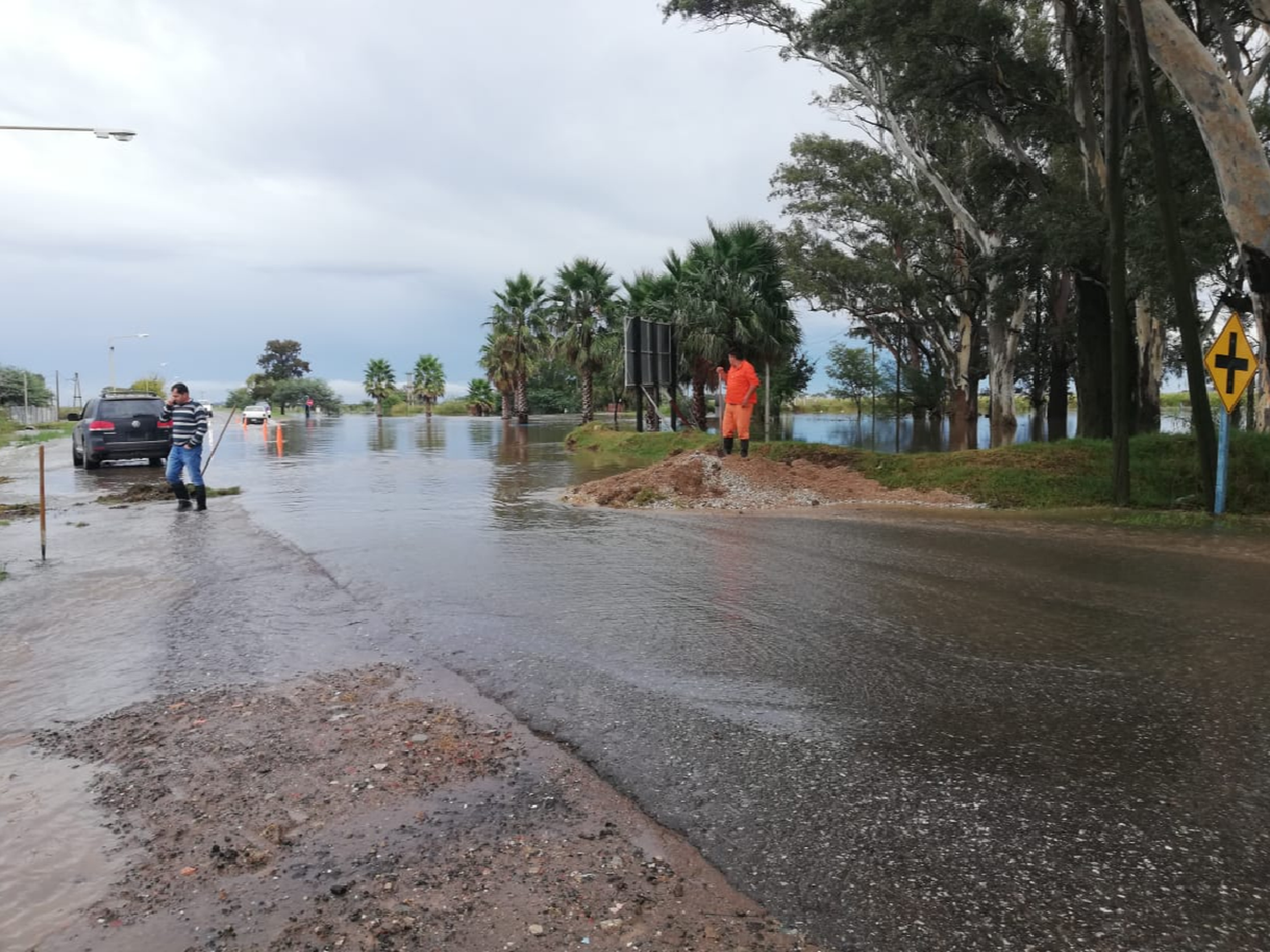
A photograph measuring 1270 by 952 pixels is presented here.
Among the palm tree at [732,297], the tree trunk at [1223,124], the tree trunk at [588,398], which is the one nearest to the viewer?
the tree trunk at [1223,124]

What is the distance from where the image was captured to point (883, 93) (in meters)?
28.7

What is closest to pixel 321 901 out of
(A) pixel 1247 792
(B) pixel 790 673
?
(B) pixel 790 673

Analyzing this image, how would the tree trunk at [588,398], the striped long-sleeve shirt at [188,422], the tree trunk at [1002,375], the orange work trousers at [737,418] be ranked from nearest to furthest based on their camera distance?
the striped long-sleeve shirt at [188,422], the orange work trousers at [737,418], the tree trunk at [1002,375], the tree trunk at [588,398]

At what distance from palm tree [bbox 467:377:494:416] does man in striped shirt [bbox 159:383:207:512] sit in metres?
76.5

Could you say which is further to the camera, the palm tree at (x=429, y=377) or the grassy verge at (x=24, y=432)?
the palm tree at (x=429, y=377)

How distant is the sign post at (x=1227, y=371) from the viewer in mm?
11852

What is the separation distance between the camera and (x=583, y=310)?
145 ft

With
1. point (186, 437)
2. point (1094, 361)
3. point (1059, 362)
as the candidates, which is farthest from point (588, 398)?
point (186, 437)

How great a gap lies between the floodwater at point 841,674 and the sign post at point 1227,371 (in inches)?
74.0

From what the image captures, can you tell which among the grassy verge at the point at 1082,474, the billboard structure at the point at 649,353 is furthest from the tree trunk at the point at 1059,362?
the grassy verge at the point at 1082,474

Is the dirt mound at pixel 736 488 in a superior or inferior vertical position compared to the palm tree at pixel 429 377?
inferior

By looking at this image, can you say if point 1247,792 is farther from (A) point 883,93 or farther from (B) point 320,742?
(A) point 883,93

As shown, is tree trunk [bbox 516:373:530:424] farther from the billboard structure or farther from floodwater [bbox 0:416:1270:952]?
floodwater [bbox 0:416:1270:952]

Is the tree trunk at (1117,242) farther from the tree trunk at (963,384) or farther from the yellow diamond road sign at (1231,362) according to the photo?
the tree trunk at (963,384)
